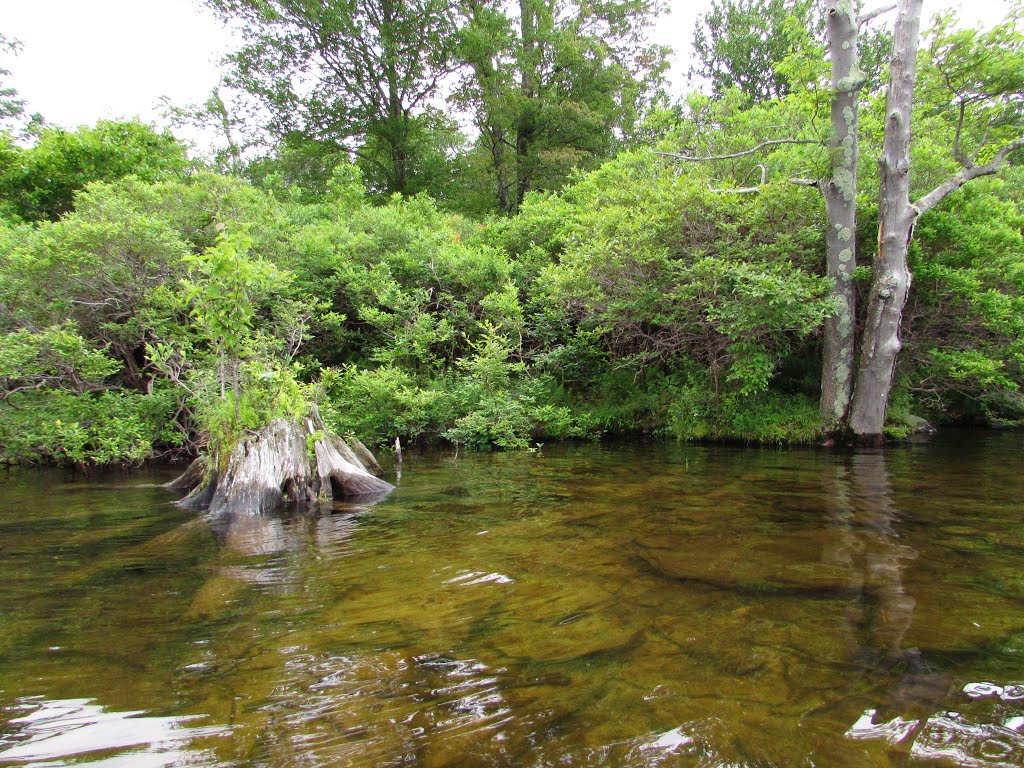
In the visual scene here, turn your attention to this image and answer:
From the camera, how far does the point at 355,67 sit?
25.3m

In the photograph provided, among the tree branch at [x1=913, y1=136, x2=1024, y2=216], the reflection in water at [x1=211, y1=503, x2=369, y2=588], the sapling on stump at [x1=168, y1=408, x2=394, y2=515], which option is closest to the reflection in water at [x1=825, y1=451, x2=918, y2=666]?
the reflection in water at [x1=211, y1=503, x2=369, y2=588]

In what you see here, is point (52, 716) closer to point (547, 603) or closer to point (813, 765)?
point (547, 603)

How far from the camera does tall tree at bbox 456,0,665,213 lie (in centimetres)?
2408

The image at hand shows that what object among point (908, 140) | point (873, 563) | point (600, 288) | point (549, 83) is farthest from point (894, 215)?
point (549, 83)

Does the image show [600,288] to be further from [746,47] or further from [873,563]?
[746,47]

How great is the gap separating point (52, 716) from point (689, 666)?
2.70m

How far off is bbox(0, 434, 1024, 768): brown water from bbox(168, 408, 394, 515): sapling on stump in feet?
2.19

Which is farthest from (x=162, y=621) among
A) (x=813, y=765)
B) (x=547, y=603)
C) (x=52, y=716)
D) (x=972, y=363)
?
(x=972, y=363)

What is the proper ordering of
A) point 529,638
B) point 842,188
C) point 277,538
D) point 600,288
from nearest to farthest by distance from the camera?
point 529,638
point 277,538
point 842,188
point 600,288

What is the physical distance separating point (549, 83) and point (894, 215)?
774 inches

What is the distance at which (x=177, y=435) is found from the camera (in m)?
10.6

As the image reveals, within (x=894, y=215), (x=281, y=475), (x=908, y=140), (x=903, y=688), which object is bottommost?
(x=903, y=688)

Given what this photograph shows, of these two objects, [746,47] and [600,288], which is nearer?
[600,288]

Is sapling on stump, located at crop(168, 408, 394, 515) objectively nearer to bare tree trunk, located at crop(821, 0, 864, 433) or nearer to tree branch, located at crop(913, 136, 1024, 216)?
bare tree trunk, located at crop(821, 0, 864, 433)
